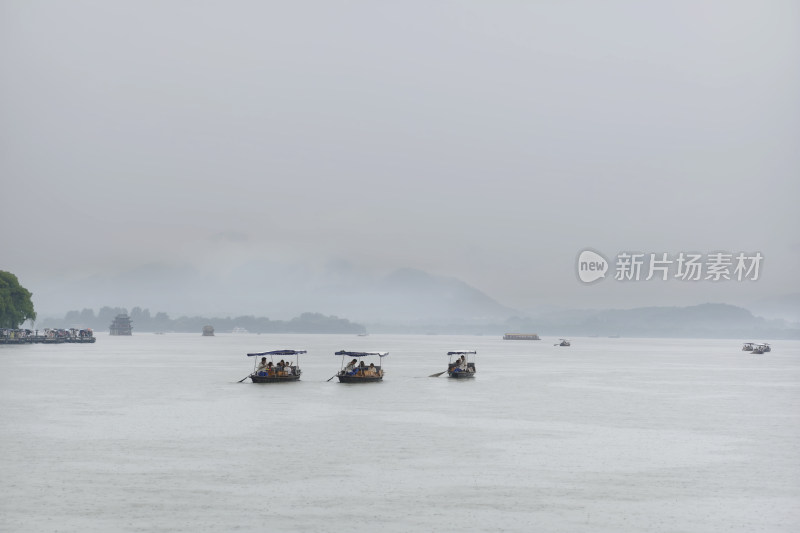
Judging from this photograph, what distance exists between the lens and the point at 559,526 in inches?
1406

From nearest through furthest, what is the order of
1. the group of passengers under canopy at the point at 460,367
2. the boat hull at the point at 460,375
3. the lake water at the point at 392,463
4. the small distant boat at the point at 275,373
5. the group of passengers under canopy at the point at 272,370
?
the lake water at the point at 392,463
the small distant boat at the point at 275,373
the group of passengers under canopy at the point at 272,370
the boat hull at the point at 460,375
the group of passengers under canopy at the point at 460,367

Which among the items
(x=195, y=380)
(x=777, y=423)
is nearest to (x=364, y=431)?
(x=777, y=423)

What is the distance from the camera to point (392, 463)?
50.1 m

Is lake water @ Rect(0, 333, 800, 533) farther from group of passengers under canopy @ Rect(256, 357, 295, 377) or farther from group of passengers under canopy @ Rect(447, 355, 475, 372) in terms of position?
group of passengers under canopy @ Rect(447, 355, 475, 372)

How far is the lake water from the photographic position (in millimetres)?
36875

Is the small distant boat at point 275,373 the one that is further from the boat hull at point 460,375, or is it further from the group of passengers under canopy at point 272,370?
the boat hull at point 460,375

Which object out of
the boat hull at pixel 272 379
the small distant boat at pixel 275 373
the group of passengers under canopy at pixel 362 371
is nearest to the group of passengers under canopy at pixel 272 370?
the small distant boat at pixel 275 373

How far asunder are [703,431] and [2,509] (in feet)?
170

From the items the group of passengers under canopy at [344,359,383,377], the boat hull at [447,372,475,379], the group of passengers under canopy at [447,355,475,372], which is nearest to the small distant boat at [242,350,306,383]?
the group of passengers under canopy at [344,359,383,377]

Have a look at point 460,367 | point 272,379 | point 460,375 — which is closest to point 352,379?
point 272,379

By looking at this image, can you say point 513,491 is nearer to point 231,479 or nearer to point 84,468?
point 231,479

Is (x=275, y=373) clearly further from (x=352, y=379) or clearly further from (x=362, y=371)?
(x=362, y=371)

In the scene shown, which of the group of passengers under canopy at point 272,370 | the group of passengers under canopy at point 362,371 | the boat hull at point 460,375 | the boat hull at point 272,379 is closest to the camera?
the boat hull at point 272,379

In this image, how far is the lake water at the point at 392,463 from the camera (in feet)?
121
